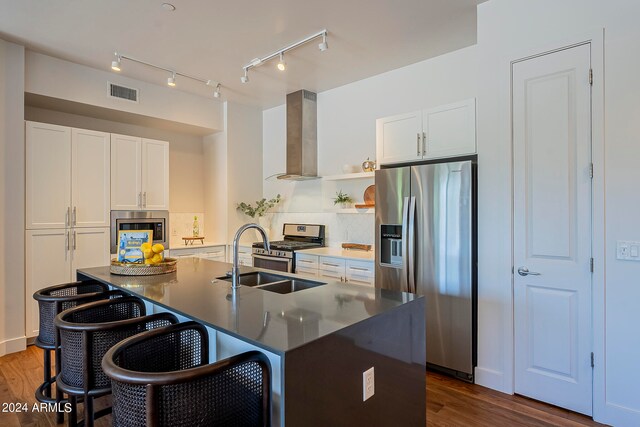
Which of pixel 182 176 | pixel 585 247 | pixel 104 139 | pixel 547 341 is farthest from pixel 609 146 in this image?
pixel 182 176

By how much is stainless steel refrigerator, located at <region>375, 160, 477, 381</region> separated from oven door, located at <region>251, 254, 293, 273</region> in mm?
1459

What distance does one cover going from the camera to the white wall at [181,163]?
4883mm

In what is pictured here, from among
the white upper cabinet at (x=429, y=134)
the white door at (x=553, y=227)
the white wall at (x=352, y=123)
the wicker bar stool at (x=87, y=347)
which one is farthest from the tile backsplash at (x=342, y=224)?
the wicker bar stool at (x=87, y=347)

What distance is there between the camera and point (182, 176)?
5.47 metres

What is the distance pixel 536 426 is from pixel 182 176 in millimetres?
5167

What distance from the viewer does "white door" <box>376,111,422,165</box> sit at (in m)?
3.24

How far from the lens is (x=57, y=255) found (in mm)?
3742

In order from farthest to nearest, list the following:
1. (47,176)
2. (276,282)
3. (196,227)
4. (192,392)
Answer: (196,227) < (47,176) < (276,282) < (192,392)

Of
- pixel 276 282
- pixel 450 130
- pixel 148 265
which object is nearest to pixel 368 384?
pixel 276 282

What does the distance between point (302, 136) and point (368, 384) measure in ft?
12.6

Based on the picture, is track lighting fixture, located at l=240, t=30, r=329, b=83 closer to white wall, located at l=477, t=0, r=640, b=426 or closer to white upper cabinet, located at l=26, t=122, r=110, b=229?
white wall, located at l=477, t=0, r=640, b=426

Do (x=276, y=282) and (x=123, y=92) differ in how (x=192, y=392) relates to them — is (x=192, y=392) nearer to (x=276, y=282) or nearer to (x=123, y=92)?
(x=276, y=282)

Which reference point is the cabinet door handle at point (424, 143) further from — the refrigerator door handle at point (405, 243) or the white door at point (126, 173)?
the white door at point (126, 173)

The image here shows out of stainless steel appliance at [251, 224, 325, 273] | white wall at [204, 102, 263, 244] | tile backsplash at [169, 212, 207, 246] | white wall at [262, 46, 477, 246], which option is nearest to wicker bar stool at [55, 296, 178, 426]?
stainless steel appliance at [251, 224, 325, 273]
